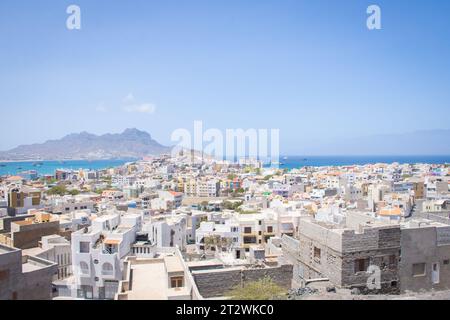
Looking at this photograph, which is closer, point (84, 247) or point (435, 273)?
point (435, 273)

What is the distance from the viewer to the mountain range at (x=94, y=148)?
315 feet

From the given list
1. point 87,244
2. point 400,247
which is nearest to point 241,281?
point 400,247

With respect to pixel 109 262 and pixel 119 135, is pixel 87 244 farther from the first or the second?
pixel 119 135

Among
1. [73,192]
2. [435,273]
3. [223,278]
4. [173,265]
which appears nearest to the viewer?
[223,278]

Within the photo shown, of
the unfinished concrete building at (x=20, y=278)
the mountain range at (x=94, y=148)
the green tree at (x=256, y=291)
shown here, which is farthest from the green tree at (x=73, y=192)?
the mountain range at (x=94, y=148)

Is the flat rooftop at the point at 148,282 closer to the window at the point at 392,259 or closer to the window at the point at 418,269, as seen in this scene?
the window at the point at 392,259

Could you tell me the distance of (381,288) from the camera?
7547 mm

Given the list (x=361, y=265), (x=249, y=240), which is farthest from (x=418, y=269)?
(x=249, y=240)

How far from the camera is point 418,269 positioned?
8055 millimetres

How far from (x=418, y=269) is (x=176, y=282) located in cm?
514

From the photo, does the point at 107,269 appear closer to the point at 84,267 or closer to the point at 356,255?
the point at 84,267

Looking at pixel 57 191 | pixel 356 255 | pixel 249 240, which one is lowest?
pixel 57 191

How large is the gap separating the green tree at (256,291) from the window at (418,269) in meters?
3.02
